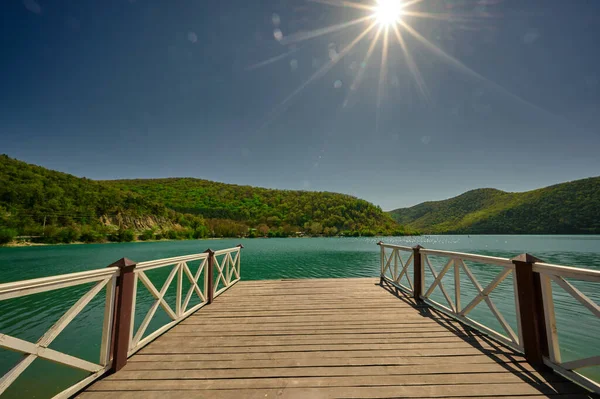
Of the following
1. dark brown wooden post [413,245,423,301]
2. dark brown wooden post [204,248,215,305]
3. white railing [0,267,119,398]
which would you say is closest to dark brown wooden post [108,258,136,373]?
white railing [0,267,119,398]

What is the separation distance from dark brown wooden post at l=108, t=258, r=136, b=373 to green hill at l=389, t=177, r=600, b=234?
99623mm

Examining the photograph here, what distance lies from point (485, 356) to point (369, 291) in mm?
3360

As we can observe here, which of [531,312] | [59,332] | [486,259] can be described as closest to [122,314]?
[59,332]

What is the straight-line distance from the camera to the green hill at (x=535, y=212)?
65.2 meters

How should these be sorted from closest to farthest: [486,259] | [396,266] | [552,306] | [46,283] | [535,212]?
1. [46,283]
2. [552,306]
3. [486,259]
4. [396,266]
5. [535,212]

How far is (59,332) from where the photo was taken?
5.64 feet

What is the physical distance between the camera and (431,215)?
13000 cm

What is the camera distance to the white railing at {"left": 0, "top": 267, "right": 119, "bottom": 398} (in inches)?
66.2

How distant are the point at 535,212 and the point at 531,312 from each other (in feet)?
328

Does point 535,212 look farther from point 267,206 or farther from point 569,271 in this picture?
point 569,271

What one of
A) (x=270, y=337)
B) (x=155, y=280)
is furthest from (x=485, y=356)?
(x=155, y=280)

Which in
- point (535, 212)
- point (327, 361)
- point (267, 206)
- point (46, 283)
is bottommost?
point (327, 361)

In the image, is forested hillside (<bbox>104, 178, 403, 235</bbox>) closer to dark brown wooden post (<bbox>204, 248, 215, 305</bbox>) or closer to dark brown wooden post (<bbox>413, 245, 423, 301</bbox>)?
dark brown wooden post (<bbox>204, 248, 215, 305</bbox>)

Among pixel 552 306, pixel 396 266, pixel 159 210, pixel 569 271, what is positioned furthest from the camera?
pixel 159 210
